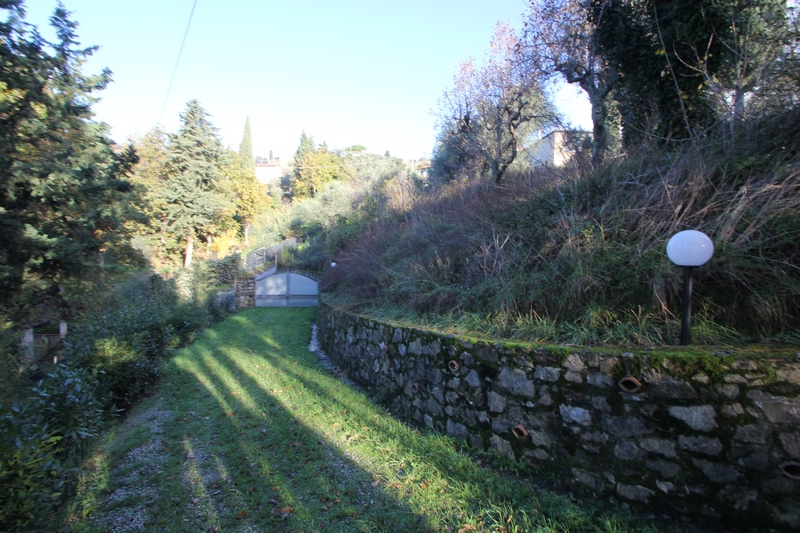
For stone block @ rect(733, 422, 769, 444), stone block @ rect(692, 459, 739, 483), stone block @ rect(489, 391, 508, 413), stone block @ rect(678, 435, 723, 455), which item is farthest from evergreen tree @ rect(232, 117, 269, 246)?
stone block @ rect(733, 422, 769, 444)

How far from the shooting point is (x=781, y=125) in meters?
4.42

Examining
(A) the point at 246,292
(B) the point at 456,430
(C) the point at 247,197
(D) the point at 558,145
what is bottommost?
(B) the point at 456,430

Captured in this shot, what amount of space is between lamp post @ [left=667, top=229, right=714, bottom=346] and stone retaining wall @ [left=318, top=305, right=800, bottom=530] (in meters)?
0.37

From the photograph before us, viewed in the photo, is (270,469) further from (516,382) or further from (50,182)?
(50,182)

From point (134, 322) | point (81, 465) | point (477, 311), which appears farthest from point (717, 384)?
point (134, 322)

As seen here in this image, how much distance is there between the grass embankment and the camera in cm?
316

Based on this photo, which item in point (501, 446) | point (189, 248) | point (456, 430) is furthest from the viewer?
point (189, 248)

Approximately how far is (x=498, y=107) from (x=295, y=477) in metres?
10.2

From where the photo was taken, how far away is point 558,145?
11.1 meters

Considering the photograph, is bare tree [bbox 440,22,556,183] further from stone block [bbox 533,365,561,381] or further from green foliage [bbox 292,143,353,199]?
green foliage [bbox 292,143,353,199]

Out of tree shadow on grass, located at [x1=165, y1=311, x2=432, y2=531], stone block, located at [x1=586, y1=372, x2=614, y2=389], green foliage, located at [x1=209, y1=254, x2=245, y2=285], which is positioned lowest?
tree shadow on grass, located at [x1=165, y1=311, x2=432, y2=531]

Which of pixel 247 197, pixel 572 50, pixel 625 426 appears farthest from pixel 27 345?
pixel 247 197

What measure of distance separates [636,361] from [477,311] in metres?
2.21

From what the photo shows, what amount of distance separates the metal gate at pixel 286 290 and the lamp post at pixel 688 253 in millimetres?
19539
